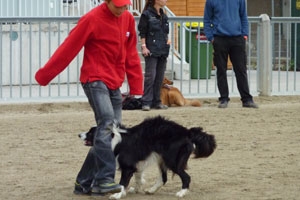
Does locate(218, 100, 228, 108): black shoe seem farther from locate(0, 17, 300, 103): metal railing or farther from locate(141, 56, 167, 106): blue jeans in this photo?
locate(0, 17, 300, 103): metal railing

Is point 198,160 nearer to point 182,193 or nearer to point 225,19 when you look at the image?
point 182,193

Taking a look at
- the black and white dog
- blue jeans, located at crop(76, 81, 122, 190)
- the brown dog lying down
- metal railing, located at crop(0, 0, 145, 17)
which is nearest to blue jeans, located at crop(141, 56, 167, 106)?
the brown dog lying down

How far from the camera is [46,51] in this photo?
52.0 feet

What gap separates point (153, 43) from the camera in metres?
13.7

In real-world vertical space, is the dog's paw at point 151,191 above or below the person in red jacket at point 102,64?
below

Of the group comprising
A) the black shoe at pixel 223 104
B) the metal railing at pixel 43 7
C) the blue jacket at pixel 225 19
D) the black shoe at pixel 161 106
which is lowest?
the black shoe at pixel 161 106

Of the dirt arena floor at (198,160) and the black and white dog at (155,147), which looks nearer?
the black and white dog at (155,147)

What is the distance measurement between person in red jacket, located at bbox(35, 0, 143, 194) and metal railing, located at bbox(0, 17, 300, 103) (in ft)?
22.3

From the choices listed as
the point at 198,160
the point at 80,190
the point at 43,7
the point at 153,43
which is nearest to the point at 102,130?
→ the point at 80,190

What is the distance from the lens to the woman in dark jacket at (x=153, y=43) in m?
13.6

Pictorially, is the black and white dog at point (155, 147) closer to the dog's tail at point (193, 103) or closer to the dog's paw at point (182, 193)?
the dog's paw at point (182, 193)

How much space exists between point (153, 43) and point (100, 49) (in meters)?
6.12

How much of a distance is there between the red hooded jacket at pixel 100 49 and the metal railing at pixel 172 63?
6.77m

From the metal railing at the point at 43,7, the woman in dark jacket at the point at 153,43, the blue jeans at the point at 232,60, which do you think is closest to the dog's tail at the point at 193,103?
the blue jeans at the point at 232,60
